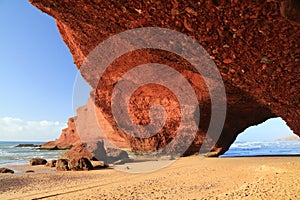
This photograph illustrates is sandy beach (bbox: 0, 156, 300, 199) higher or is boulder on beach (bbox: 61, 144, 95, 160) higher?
boulder on beach (bbox: 61, 144, 95, 160)

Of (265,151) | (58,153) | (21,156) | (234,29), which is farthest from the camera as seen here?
(58,153)

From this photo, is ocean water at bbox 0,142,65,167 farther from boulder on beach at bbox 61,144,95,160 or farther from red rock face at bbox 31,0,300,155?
red rock face at bbox 31,0,300,155

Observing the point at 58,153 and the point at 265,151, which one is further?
the point at 58,153

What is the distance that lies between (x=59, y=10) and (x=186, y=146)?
14.1m

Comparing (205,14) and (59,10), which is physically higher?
(59,10)

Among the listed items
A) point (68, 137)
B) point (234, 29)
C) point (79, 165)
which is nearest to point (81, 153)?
point (79, 165)

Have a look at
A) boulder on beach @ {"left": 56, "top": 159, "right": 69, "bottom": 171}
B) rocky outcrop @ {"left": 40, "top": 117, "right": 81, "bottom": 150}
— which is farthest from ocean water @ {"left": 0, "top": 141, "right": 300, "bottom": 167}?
rocky outcrop @ {"left": 40, "top": 117, "right": 81, "bottom": 150}

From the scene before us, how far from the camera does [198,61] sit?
583cm

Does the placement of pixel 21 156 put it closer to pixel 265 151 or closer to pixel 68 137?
pixel 265 151

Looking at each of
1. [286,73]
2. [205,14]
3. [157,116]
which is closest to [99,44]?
[205,14]

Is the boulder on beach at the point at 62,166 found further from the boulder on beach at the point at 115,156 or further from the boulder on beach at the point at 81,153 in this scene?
the boulder on beach at the point at 115,156

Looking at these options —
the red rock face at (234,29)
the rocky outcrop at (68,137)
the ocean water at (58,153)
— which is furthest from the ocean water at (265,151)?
the rocky outcrop at (68,137)

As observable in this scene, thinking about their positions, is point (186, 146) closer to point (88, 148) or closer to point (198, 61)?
point (88, 148)

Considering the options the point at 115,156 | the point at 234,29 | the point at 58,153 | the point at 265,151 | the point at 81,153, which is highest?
the point at 234,29
